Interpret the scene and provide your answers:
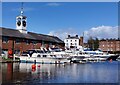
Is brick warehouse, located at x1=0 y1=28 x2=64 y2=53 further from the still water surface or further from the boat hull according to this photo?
the still water surface

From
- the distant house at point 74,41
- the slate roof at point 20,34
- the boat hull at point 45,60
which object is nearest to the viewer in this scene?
the boat hull at point 45,60

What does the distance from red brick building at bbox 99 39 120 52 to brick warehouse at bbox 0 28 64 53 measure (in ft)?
198

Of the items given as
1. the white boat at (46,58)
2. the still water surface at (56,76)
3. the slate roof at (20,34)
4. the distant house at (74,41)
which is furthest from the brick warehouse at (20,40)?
the distant house at (74,41)

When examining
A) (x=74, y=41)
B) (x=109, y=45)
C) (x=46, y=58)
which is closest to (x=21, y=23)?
(x=46, y=58)

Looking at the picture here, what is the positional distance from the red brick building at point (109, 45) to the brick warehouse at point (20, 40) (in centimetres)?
6032

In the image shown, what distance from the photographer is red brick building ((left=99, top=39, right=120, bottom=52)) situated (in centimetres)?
14074

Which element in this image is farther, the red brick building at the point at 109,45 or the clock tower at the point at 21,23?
the red brick building at the point at 109,45

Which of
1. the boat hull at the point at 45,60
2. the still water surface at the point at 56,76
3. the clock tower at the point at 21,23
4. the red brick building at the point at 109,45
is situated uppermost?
the clock tower at the point at 21,23

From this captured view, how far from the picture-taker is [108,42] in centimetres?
14138

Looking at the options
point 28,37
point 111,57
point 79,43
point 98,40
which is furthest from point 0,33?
point 98,40

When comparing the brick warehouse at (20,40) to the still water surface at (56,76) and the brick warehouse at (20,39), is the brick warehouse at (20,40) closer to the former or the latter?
the brick warehouse at (20,39)

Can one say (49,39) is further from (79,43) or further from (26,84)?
(26,84)

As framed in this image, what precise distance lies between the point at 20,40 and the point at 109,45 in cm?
7690

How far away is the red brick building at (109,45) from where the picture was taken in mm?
140738
